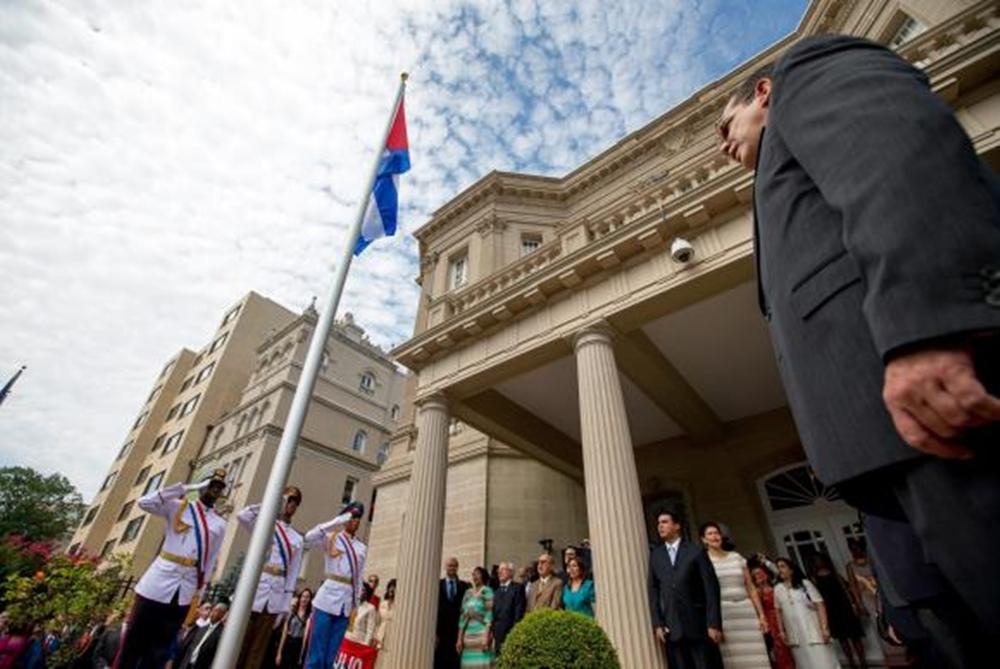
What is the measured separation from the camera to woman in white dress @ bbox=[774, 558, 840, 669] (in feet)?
19.6

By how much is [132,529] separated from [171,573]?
42014mm

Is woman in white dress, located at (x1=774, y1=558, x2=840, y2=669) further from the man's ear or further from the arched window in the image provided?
the arched window

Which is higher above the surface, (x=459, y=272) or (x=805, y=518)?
(x=459, y=272)

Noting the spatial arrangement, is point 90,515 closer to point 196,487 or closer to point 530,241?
point 530,241

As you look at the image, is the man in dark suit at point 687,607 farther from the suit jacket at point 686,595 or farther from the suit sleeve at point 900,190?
the suit sleeve at point 900,190

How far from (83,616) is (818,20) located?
28.4 meters

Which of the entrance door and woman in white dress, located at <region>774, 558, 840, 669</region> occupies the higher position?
the entrance door

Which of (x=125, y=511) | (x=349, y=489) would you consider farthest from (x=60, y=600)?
(x=125, y=511)

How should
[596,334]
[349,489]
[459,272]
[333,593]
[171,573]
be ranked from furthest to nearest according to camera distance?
[349,489], [459,272], [596,334], [333,593], [171,573]

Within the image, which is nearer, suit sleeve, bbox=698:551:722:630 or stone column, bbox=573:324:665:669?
suit sleeve, bbox=698:551:722:630

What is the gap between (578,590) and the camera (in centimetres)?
688

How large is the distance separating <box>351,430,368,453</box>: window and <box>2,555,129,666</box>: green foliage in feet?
61.1

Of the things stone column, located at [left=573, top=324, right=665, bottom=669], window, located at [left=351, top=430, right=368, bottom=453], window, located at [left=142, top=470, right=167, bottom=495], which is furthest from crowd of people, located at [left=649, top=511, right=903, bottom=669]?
window, located at [left=142, top=470, right=167, bottom=495]

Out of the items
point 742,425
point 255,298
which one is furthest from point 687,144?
point 255,298
